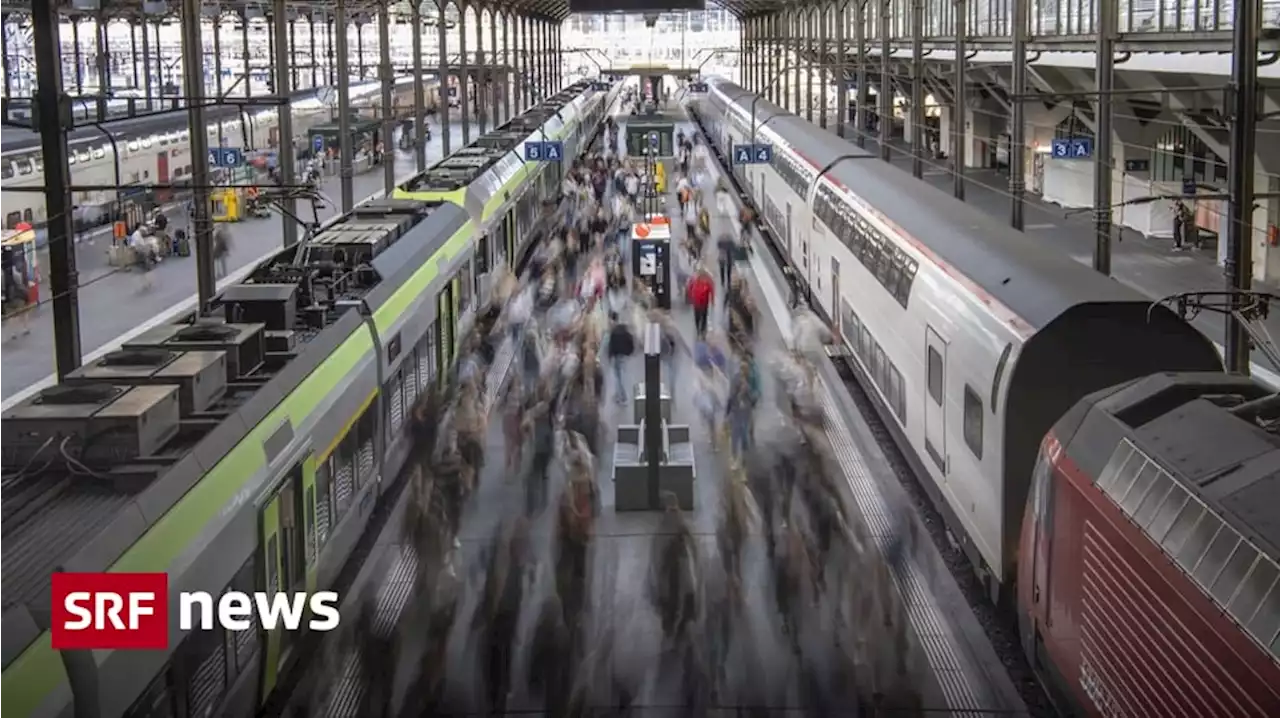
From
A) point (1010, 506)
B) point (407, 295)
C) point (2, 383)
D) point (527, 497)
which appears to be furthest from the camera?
point (2, 383)

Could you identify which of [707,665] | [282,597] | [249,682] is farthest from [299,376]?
[707,665]

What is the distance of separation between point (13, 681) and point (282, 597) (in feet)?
13.6

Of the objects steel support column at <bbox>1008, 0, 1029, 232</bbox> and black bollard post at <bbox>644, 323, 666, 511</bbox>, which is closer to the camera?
black bollard post at <bbox>644, 323, 666, 511</bbox>

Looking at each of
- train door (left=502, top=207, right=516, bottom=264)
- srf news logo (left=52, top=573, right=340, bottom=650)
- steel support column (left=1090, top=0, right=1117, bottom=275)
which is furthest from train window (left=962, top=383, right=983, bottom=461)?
train door (left=502, top=207, right=516, bottom=264)

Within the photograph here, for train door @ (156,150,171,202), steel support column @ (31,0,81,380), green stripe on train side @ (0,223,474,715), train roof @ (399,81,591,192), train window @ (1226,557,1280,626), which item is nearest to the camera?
green stripe on train side @ (0,223,474,715)

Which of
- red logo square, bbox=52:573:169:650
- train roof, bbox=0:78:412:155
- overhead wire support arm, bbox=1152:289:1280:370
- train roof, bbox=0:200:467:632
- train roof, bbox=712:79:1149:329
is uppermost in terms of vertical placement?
train roof, bbox=0:78:412:155

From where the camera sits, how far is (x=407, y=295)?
54.0 feet

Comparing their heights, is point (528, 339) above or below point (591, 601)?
above

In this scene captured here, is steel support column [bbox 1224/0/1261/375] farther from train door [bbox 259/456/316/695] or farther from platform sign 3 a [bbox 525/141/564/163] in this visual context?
platform sign 3 a [bbox 525/141/564/163]

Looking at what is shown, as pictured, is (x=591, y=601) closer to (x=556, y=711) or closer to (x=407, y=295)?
(x=556, y=711)

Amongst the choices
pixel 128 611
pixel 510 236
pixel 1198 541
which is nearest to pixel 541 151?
pixel 510 236

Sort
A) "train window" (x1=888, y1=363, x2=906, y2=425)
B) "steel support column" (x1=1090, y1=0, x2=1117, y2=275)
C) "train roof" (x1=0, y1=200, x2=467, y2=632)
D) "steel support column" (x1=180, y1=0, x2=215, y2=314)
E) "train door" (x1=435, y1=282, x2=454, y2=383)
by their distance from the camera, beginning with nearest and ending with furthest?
"train roof" (x1=0, y1=200, x2=467, y2=632) < "train window" (x1=888, y1=363, x2=906, y2=425) < "steel support column" (x1=180, y1=0, x2=215, y2=314) < "steel support column" (x1=1090, y1=0, x2=1117, y2=275) < "train door" (x1=435, y1=282, x2=454, y2=383)

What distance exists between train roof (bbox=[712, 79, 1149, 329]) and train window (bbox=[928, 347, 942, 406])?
827 mm

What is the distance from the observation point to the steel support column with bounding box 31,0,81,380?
1270 cm
